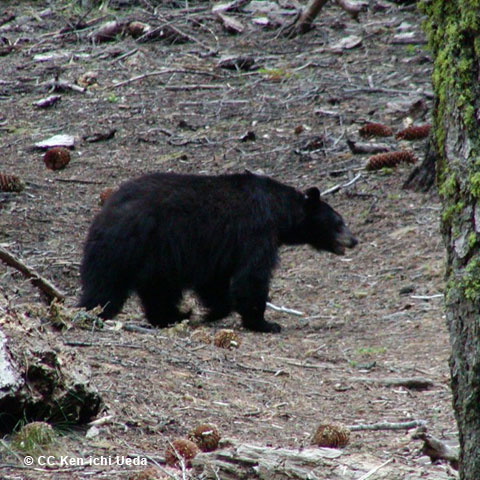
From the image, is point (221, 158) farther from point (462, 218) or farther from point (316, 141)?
point (462, 218)

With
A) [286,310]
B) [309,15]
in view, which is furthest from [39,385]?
[309,15]

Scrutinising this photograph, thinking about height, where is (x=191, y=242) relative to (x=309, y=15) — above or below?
above

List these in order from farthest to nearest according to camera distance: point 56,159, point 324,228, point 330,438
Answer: point 56,159, point 324,228, point 330,438

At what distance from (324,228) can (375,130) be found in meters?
2.90

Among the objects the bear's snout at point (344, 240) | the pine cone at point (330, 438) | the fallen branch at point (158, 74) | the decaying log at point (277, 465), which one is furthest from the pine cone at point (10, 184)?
the decaying log at point (277, 465)

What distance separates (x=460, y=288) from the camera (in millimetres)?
2775

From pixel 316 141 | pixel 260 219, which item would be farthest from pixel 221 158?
pixel 260 219

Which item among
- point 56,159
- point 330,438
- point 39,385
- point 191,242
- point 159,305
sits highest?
point 39,385

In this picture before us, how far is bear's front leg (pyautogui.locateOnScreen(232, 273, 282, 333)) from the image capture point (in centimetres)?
766

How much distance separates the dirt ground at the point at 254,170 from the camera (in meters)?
4.62

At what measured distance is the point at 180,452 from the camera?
148 inches

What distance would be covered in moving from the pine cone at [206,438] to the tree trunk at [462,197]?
130 cm

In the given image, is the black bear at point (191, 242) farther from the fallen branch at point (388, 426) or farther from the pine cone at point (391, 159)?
the fallen branch at point (388, 426)

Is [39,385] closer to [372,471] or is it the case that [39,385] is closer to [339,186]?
[372,471]
